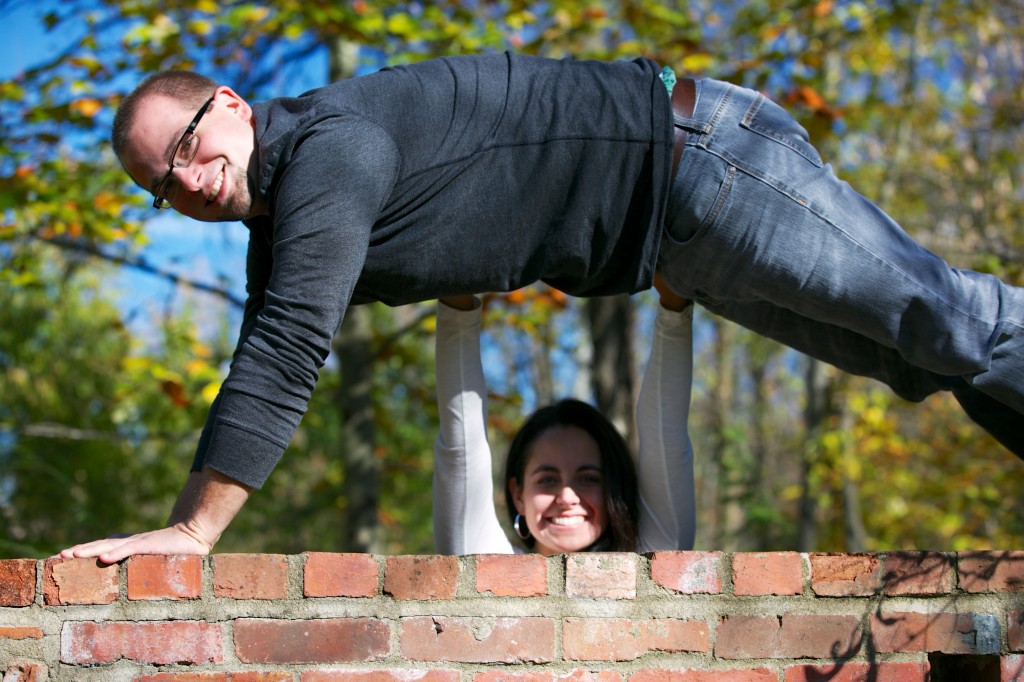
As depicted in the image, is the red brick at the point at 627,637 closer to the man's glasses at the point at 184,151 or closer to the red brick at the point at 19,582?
the red brick at the point at 19,582

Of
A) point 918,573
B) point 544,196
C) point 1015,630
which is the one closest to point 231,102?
point 544,196

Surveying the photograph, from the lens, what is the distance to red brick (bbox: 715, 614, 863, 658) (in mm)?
2061

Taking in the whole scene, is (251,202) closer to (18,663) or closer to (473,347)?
(473,347)

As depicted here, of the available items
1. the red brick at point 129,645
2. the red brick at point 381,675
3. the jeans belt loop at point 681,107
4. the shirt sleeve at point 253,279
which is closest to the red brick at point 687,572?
the red brick at point 381,675

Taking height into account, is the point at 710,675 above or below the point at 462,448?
below

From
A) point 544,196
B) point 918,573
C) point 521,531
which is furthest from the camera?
point 521,531

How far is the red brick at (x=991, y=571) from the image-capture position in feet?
6.96

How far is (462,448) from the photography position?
2.67 meters

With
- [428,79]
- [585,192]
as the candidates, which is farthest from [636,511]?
[428,79]

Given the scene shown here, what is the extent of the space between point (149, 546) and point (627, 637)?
3.17 ft

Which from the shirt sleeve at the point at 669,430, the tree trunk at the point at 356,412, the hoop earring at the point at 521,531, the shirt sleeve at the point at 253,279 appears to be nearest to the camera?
the shirt sleeve at the point at 253,279

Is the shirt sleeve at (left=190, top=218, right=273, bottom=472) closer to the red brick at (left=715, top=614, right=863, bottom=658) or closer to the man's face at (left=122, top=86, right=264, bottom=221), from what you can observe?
the man's face at (left=122, top=86, right=264, bottom=221)

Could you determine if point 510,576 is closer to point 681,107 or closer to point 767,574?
point 767,574

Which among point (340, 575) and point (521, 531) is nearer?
point (340, 575)
